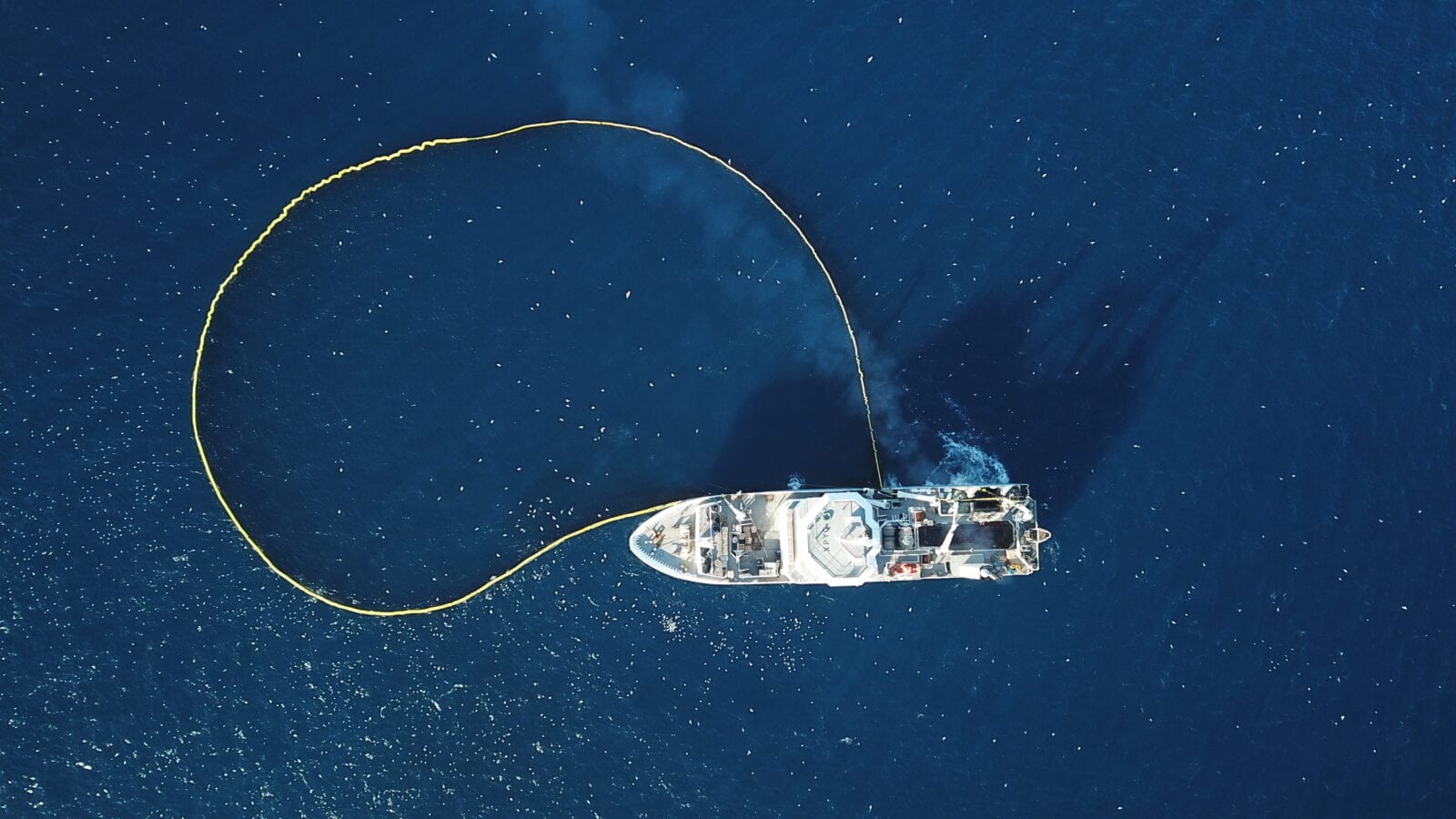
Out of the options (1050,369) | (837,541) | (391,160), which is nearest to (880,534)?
(837,541)

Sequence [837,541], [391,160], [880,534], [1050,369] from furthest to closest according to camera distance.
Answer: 1. [1050,369]
2. [391,160]
3. [880,534]
4. [837,541]

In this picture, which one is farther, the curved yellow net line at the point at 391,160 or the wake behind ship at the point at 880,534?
the curved yellow net line at the point at 391,160

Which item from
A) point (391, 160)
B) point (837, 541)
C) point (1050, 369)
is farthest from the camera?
point (1050, 369)

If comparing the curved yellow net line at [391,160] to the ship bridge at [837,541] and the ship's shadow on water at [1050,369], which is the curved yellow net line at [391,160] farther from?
the ship bridge at [837,541]

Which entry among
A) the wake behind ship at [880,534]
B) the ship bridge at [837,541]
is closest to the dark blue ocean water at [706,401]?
the wake behind ship at [880,534]

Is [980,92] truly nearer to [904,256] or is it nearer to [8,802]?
[904,256]

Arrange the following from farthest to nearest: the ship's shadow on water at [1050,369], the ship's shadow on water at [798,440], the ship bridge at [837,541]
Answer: the ship's shadow on water at [1050,369]
the ship's shadow on water at [798,440]
the ship bridge at [837,541]

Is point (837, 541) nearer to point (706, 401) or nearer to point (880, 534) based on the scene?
point (880, 534)

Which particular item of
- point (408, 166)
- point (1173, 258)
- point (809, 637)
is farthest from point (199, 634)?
point (1173, 258)
